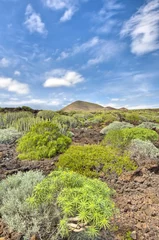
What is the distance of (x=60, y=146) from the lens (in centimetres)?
721

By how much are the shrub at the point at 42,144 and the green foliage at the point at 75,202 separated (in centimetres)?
406

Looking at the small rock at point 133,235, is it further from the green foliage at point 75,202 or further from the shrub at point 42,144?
the shrub at point 42,144

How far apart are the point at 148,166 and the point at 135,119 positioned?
15.8 metres

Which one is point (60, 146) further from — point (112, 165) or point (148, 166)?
point (148, 166)

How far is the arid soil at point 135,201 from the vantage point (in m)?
3.18

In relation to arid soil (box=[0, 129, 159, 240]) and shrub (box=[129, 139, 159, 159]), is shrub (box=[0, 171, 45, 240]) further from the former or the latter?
shrub (box=[129, 139, 159, 159])

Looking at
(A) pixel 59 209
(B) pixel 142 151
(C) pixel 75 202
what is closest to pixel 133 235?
(A) pixel 59 209

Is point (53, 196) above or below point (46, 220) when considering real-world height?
above

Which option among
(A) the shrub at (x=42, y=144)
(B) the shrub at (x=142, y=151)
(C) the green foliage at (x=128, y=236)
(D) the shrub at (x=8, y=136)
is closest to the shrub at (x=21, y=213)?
(C) the green foliage at (x=128, y=236)

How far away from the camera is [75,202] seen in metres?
2.27

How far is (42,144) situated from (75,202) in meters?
5.01

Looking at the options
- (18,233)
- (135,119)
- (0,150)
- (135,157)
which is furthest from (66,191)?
(135,119)

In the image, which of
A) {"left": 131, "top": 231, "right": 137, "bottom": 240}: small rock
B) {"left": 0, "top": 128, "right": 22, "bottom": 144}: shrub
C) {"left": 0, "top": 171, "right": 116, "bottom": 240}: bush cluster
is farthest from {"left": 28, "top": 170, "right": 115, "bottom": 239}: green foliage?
{"left": 0, "top": 128, "right": 22, "bottom": 144}: shrub

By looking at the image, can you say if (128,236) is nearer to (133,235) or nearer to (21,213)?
(133,235)
